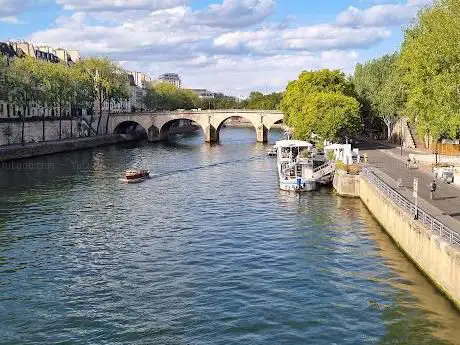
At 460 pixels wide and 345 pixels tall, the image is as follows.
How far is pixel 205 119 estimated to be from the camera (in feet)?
551

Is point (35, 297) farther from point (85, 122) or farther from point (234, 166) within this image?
point (85, 122)

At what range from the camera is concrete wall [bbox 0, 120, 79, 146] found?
119375mm

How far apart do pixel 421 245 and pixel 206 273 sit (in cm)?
1342

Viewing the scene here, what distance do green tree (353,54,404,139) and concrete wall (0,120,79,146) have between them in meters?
69.2

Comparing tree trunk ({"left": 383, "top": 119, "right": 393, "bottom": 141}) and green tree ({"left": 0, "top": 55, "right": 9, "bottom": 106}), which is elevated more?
green tree ({"left": 0, "top": 55, "right": 9, "bottom": 106})

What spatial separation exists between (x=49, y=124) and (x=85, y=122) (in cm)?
2160

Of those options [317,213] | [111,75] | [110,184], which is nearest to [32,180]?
[110,184]

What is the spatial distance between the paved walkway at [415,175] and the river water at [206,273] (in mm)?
4761

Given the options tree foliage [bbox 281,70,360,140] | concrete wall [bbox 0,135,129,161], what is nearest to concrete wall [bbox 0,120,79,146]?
concrete wall [bbox 0,135,129,161]

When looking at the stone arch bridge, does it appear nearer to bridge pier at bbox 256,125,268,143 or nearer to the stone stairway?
bridge pier at bbox 256,125,268,143

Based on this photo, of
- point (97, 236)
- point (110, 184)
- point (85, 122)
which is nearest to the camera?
point (97, 236)

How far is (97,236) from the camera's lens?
164ft

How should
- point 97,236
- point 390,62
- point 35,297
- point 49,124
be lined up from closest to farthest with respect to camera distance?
point 35,297, point 97,236, point 390,62, point 49,124

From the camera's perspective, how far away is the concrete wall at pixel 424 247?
3095 centimetres
